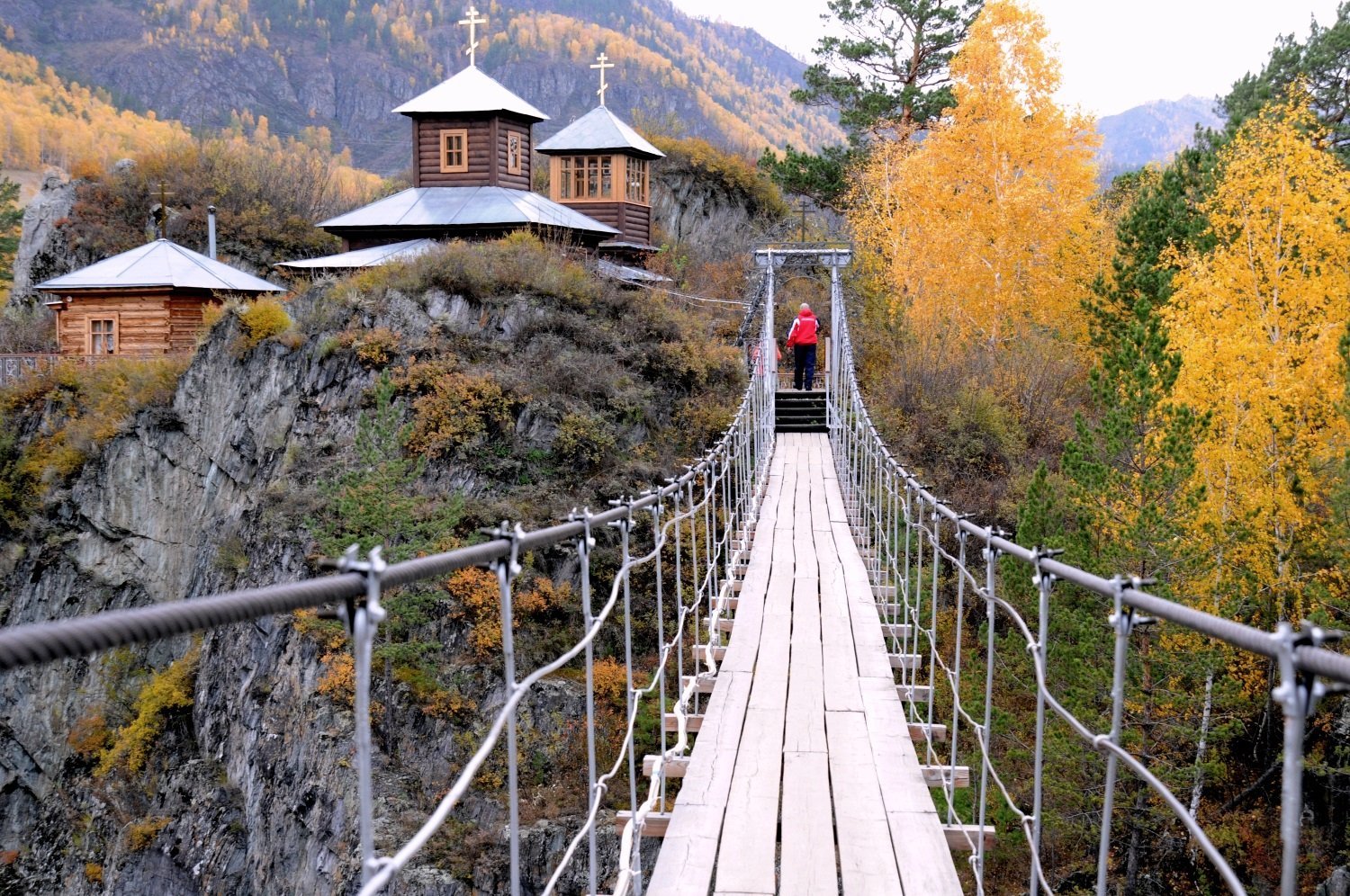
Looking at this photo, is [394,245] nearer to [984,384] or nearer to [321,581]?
[984,384]

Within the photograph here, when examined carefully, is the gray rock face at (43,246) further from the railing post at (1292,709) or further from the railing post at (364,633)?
the railing post at (1292,709)

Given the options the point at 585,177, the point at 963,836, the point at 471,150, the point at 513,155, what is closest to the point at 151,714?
the point at 471,150

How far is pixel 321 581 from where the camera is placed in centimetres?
133

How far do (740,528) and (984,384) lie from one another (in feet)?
39.2

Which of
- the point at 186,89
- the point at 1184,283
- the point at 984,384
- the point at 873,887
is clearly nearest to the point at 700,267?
the point at 984,384

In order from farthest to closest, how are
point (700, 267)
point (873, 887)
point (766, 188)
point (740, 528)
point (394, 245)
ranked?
1. point (766, 188)
2. point (700, 267)
3. point (394, 245)
4. point (740, 528)
5. point (873, 887)

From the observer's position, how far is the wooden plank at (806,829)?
302 cm

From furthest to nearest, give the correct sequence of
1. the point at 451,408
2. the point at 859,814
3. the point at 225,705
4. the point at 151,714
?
the point at 151,714 → the point at 451,408 → the point at 225,705 → the point at 859,814

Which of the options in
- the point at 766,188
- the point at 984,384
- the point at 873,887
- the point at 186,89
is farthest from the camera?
the point at 186,89

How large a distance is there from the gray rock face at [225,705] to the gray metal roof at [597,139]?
10903 millimetres

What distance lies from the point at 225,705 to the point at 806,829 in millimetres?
13017

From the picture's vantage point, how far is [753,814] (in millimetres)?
3439

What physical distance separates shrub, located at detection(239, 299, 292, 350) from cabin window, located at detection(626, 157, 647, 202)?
11.8 meters

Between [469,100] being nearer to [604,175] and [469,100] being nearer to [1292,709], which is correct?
[604,175]
